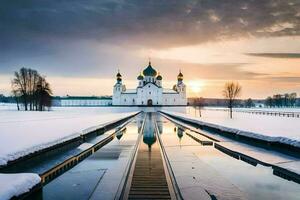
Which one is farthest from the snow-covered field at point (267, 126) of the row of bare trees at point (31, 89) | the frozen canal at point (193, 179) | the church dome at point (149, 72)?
the church dome at point (149, 72)

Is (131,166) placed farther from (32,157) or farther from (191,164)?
(32,157)

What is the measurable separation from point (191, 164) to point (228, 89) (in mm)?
62941

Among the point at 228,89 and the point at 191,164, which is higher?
the point at 228,89

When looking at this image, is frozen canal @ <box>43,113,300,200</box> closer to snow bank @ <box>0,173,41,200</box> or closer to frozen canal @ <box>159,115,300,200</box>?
frozen canal @ <box>159,115,300,200</box>

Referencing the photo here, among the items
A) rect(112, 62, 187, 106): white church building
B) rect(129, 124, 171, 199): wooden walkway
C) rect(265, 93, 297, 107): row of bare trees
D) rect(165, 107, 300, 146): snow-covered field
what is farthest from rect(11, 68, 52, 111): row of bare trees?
rect(265, 93, 297, 107): row of bare trees

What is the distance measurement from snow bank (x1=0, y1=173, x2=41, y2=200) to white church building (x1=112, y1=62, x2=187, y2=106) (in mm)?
118205

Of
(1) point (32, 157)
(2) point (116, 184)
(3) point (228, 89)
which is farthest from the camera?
(3) point (228, 89)

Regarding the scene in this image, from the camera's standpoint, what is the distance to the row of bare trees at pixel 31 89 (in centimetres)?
8577

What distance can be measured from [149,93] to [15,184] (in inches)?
4775

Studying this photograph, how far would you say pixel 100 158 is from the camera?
14219 mm

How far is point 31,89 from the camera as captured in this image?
89.2 m

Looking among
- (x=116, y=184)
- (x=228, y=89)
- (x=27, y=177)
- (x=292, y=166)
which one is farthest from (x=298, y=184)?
(x=228, y=89)

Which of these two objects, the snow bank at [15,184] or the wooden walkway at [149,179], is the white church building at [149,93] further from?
the snow bank at [15,184]

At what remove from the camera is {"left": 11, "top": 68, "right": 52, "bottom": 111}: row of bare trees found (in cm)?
8577
